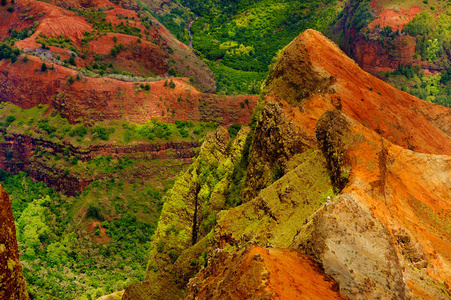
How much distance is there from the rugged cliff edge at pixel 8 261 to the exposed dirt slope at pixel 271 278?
8.18 metres

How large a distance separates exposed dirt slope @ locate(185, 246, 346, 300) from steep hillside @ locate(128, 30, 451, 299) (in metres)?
0.05

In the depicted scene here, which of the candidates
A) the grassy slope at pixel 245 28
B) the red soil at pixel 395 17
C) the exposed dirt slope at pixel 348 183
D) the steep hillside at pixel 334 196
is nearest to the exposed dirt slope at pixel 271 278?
the steep hillside at pixel 334 196

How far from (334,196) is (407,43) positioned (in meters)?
97.8

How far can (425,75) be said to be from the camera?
340 feet

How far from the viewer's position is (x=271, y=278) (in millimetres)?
15438

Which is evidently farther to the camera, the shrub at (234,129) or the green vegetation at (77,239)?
the shrub at (234,129)

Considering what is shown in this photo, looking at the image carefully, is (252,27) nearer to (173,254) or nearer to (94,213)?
(94,213)

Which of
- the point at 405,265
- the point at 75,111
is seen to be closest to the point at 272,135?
the point at 405,265

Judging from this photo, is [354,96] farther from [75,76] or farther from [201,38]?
[201,38]

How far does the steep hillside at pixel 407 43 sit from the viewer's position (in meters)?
102

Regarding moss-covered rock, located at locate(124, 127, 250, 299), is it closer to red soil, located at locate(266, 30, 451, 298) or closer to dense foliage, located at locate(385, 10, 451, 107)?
red soil, located at locate(266, 30, 451, 298)

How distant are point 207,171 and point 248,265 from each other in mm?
26587

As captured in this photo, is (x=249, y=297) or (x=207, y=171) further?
(x=207, y=171)

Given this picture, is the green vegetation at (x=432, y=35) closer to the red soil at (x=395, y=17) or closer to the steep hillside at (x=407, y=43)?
the steep hillside at (x=407, y=43)
